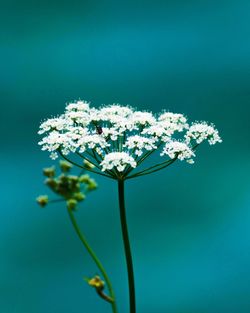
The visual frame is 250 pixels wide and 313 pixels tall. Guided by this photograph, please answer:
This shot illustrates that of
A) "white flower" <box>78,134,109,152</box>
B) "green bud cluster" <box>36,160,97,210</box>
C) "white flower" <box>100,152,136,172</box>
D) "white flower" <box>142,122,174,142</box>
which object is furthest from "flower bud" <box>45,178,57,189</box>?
"white flower" <box>142,122,174,142</box>

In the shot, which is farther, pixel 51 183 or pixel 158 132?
pixel 158 132

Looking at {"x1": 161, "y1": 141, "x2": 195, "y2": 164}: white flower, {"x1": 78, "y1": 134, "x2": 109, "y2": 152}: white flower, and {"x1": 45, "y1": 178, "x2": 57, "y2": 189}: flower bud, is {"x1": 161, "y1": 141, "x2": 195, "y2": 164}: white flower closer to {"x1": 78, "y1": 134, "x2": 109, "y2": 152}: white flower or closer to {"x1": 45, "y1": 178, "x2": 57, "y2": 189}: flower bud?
{"x1": 78, "y1": 134, "x2": 109, "y2": 152}: white flower

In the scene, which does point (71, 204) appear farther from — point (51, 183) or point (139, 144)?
point (139, 144)

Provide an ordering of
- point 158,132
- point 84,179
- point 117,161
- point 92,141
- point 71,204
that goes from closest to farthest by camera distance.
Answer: point 71,204 → point 84,179 → point 117,161 → point 92,141 → point 158,132

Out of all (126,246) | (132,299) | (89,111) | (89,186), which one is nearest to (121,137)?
(89,111)

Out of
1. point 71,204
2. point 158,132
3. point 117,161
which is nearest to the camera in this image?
point 71,204

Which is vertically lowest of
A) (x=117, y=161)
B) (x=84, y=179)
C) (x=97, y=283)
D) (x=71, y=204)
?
(x=97, y=283)

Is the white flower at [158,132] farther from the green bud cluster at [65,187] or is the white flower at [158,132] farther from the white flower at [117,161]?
the green bud cluster at [65,187]

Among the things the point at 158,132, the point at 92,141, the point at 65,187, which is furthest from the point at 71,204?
the point at 158,132

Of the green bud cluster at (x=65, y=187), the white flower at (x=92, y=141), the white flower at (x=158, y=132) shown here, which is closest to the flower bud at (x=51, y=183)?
the green bud cluster at (x=65, y=187)
